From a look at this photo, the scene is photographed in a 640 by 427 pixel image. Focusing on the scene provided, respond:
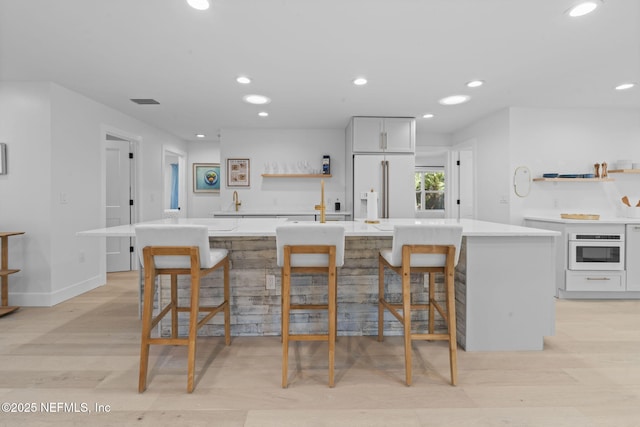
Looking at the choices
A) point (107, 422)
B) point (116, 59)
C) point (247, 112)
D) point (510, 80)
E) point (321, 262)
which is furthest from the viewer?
point (247, 112)

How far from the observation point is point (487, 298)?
2268mm

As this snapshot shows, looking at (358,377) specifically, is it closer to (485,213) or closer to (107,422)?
(107,422)

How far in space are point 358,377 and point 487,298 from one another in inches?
41.4

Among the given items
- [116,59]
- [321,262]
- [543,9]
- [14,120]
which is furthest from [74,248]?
[543,9]

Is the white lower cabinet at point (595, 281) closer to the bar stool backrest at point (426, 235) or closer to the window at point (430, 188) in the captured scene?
the bar stool backrest at point (426, 235)

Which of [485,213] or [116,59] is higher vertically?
[116,59]

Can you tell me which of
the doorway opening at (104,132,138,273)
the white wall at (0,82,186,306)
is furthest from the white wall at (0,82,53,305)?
the doorway opening at (104,132,138,273)

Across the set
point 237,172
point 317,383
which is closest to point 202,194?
point 237,172

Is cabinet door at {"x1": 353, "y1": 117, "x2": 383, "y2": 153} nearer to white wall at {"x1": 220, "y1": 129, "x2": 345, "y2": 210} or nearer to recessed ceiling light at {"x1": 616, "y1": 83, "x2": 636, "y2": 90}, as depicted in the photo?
white wall at {"x1": 220, "y1": 129, "x2": 345, "y2": 210}

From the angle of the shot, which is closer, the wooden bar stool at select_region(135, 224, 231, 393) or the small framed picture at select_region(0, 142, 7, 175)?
the wooden bar stool at select_region(135, 224, 231, 393)

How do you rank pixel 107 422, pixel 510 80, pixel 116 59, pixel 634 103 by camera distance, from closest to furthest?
pixel 107 422
pixel 116 59
pixel 510 80
pixel 634 103

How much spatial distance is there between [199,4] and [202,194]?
191 inches

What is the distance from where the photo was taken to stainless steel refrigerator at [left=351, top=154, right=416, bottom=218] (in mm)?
4629

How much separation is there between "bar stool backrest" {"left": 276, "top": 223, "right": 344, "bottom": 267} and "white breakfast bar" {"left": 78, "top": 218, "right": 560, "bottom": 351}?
0.19 meters
